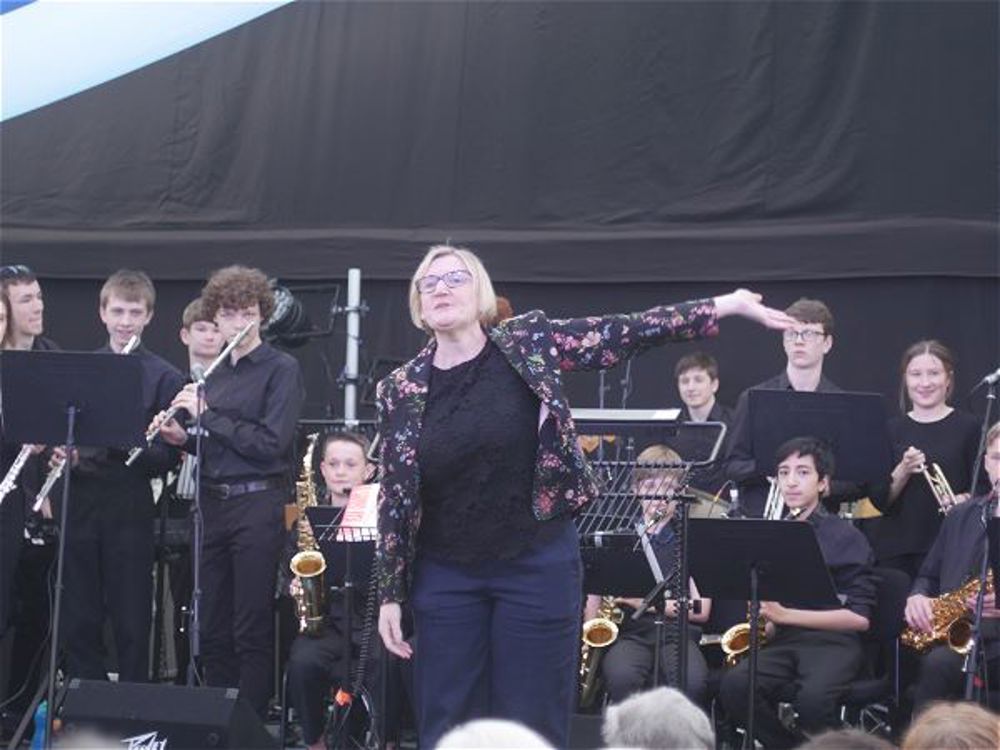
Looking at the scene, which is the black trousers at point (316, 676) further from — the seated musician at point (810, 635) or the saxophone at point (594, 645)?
the seated musician at point (810, 635)

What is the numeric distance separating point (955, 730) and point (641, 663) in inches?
162

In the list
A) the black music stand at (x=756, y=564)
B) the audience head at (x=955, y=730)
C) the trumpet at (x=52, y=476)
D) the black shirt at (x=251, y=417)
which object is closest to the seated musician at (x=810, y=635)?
the black music stand at (x=756, y=564)

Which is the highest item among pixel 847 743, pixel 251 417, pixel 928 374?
pixel 928 374

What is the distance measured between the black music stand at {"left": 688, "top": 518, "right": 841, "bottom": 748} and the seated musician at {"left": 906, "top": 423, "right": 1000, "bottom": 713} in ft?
2.44

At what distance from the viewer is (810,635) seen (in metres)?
6.90

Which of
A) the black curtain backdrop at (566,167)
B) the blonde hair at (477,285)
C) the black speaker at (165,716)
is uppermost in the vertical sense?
the black curtain backdrop at (566,167)

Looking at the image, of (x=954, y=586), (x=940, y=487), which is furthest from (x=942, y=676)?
(x=940, y=487)

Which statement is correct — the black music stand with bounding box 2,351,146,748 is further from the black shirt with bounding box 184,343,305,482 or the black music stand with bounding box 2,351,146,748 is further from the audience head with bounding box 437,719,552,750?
→ the audience head with bounding box 437,719,552,750

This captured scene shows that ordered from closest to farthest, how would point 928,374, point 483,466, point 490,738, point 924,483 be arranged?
point 490,738
point 483,466
point 924,483
point 928,374

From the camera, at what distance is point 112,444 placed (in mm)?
6602

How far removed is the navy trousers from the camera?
4.64 m

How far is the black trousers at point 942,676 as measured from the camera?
6664mm

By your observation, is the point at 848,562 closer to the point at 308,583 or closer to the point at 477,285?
the point at 308,583

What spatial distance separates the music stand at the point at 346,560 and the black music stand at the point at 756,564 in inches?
51.8
